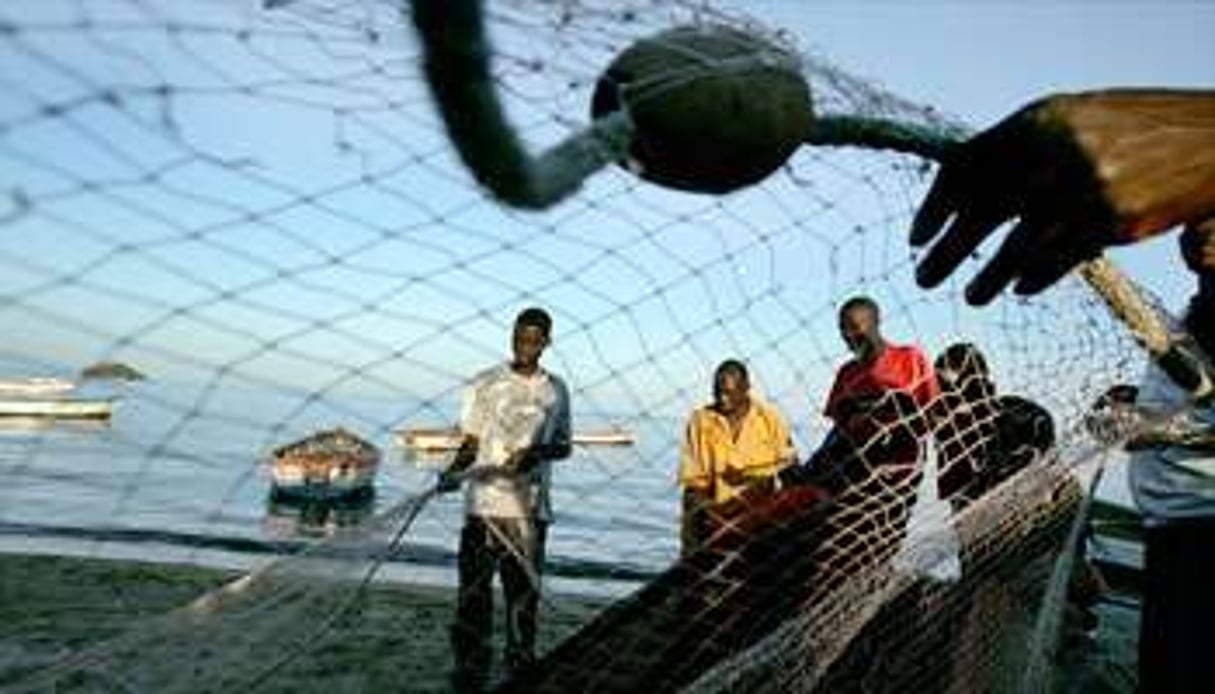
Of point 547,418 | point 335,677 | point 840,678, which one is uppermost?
point 547,418

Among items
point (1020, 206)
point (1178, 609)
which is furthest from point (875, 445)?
point (1020, 206)

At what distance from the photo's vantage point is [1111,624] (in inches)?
382

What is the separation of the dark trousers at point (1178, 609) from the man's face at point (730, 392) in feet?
11.9

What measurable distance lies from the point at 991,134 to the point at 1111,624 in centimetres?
877

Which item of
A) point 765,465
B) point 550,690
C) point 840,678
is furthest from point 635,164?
point 765,465

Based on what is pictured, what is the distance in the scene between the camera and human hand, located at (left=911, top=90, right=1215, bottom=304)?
5.85ft

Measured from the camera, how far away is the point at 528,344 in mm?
7027

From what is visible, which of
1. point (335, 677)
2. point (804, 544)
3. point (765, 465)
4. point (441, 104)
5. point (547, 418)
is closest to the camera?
point (441, 104)

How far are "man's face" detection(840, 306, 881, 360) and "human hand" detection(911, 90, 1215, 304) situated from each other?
259cm

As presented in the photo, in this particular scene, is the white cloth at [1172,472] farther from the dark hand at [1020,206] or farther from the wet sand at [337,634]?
the wet sand at [337,634]

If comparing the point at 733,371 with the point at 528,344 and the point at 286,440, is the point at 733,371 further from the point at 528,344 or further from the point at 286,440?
the point at 286,440

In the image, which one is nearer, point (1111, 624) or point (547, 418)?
point (547, 418)

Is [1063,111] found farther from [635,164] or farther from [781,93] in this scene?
[635,164]

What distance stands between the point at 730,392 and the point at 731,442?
351 millimetres
